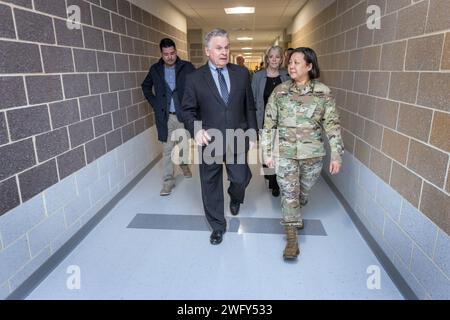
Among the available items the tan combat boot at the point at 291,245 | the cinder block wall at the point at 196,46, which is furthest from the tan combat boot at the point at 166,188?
the cinder block wall at the point at 196,46

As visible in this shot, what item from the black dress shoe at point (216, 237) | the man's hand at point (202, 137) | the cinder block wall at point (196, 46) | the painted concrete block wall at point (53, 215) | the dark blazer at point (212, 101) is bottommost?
the black dress shoe at point (216, 237)

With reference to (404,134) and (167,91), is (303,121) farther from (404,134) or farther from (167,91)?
(167,91)

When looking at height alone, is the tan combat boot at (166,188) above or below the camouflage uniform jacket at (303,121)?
below

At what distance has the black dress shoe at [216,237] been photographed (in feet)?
7.83

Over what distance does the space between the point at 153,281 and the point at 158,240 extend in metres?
0.51

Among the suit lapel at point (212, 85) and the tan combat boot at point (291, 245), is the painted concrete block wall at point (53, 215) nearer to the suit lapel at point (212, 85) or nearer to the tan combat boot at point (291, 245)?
the suit lapel at point (212, 85)

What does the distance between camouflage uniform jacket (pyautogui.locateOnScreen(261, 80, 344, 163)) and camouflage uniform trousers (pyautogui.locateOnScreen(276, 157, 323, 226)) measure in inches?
2.3

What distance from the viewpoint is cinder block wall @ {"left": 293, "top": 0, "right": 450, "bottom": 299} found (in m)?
1.52

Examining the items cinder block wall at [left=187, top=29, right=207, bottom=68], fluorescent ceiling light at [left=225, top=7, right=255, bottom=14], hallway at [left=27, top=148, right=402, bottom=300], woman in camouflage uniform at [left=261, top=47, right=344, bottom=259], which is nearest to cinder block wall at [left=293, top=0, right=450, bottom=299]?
hallway at [left=27, top=148, right=402, bottom=300]

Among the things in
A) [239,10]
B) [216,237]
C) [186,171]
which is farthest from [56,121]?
[239,10]

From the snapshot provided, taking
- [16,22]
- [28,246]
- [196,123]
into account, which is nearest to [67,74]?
[16,22]

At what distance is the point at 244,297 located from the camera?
1.82 m

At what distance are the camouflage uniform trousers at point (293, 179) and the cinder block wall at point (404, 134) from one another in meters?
0.46

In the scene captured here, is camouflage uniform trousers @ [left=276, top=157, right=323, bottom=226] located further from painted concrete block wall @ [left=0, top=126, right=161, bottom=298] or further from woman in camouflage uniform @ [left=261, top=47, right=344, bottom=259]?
painted concrete block wall @ [left=0, top=126, right=161, bottom=298]
